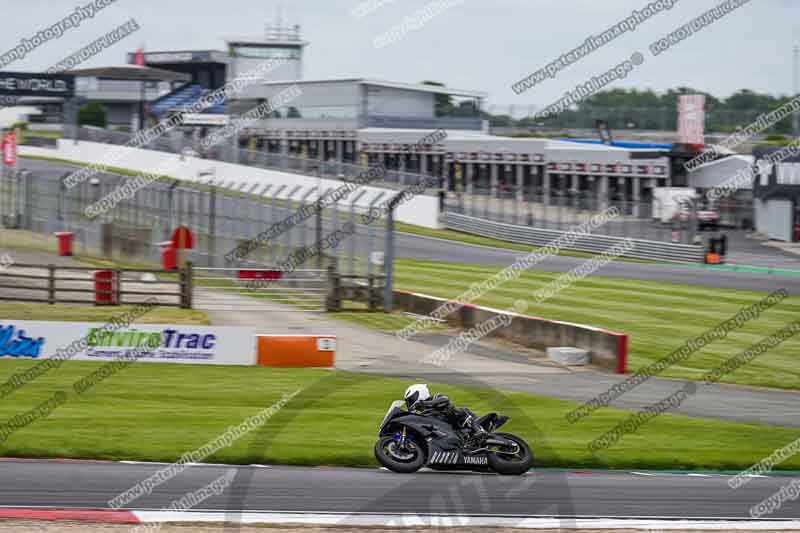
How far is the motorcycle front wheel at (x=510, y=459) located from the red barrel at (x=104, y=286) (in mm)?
16607

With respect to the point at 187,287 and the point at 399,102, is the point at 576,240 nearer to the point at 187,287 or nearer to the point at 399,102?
the point at 187,287

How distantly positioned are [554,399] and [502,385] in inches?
57.4

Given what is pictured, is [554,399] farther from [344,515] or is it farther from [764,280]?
[764,280]

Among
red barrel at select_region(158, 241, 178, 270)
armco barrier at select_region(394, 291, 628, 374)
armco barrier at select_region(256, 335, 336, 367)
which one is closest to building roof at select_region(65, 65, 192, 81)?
red barrel at select_region(158, 241, 178, 270)

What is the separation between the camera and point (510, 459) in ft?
41.9

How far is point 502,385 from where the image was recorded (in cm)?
1980

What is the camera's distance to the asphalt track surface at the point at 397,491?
11.4 m

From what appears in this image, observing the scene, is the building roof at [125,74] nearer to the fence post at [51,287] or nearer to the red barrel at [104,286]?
the red barrel at [104,286]

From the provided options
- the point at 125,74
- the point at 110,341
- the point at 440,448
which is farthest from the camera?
the point at 125,74

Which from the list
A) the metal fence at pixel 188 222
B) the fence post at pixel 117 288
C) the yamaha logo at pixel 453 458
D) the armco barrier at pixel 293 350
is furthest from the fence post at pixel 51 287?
the yamaha logo at pixel 453 458

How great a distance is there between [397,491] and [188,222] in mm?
22721

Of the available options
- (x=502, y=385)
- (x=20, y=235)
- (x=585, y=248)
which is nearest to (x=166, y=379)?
(x=502, y=385)

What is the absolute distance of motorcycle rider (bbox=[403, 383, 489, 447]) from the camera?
12.6m

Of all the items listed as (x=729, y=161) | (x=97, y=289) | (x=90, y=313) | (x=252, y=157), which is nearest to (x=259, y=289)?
(x=97, y=289)
